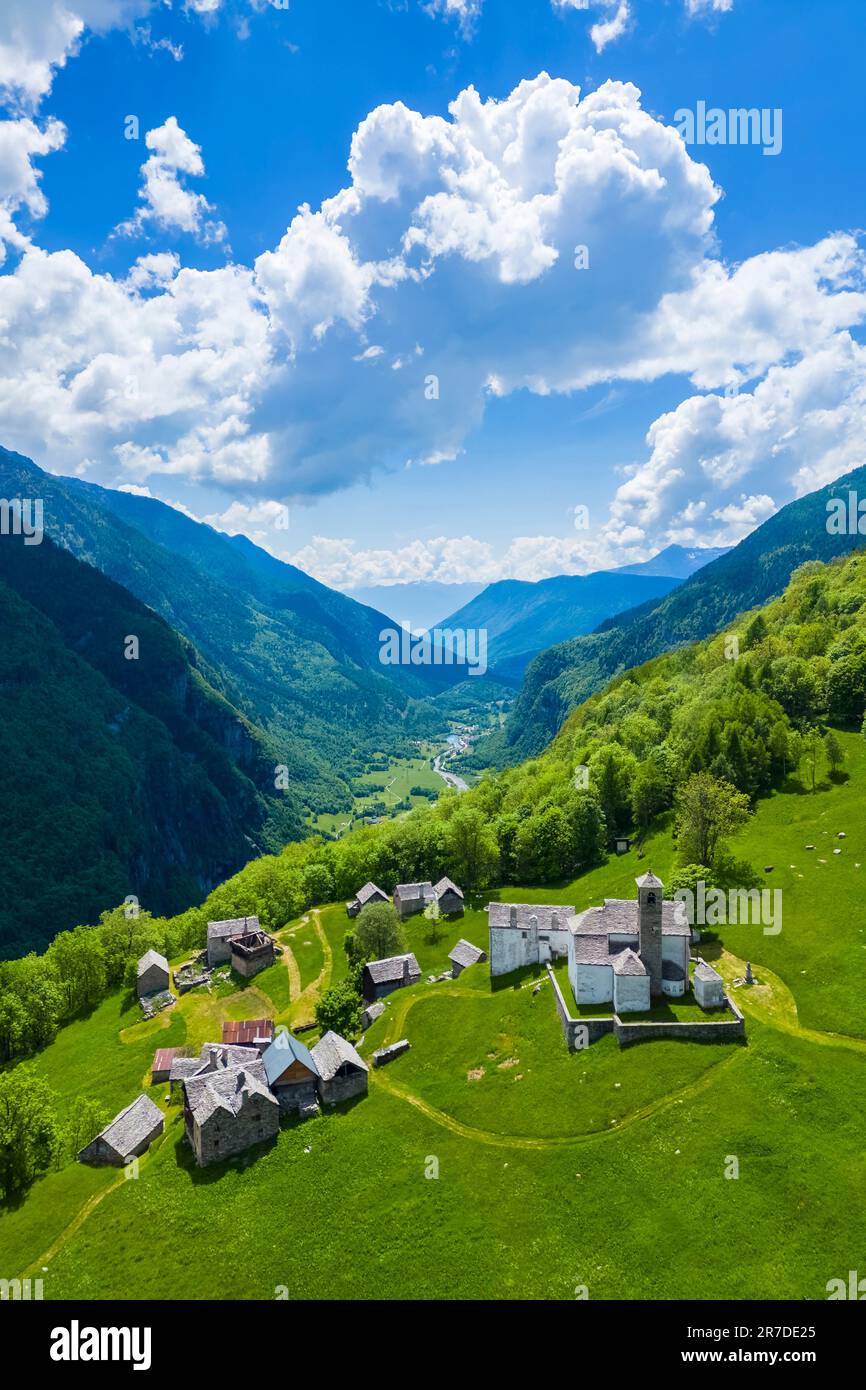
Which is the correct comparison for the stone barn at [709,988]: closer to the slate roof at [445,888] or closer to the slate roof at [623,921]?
the slate roof at [623,921]

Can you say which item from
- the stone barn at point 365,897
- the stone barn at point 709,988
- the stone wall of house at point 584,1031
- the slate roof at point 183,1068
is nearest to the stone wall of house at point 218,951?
the stone barn at point 365,897

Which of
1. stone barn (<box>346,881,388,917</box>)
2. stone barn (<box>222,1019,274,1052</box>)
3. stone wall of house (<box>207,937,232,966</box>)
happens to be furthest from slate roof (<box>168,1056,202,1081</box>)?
stone barn (<box>346,881,388,917</box>)

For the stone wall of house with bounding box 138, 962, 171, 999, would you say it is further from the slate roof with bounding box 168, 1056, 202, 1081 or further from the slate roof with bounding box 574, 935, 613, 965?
the slate roof with bounding box 574, 935, 613, 965

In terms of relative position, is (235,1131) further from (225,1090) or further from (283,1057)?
(283,1057)

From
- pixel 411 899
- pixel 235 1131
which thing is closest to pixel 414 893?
pixel 411 899
